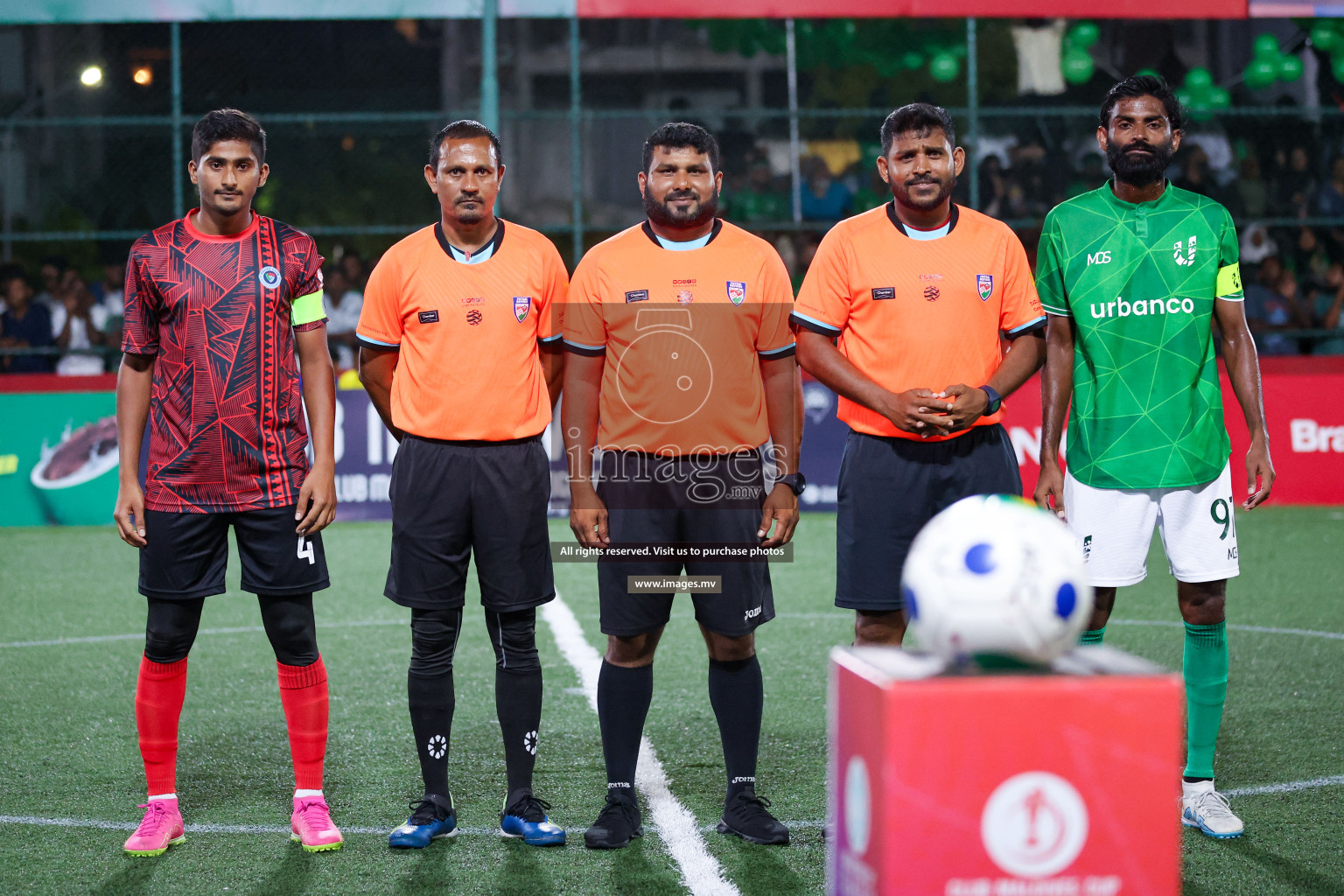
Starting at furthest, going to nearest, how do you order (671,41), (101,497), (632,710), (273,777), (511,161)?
1. (671,41)
2. (511,161)
3. (101,497)
4. (273,777)
5. (632,710)

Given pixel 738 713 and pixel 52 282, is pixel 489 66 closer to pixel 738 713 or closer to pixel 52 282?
pixel 52 282

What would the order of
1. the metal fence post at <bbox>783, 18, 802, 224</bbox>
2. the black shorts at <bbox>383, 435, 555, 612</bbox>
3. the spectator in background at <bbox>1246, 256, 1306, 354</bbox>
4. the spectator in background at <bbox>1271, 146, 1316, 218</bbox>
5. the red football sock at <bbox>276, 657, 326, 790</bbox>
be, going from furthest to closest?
the spectator in background at <bbox>1271, 146, 1316, 218</bbox>
the metal fence post at <bbox>783, 18, 802, 224</bbox>
the spectator in background at <bbox>1246, 256, 1306, 354</bbox>
the red football sock at <bbox>276, 657, 326, 790</bbox>
the black shorts at <bbox>383, 435, 555, 612</bbox>

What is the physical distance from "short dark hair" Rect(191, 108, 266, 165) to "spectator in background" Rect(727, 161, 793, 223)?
12.8 m

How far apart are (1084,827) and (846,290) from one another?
205cm

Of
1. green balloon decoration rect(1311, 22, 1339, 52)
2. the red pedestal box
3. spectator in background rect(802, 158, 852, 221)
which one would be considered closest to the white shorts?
the red pedestal box

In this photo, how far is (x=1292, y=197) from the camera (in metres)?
16.1

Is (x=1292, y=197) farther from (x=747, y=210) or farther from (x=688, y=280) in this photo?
(x=688, y=280)

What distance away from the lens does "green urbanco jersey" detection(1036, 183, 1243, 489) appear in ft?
13.9

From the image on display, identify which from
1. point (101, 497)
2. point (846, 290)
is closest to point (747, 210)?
point (101, 497)

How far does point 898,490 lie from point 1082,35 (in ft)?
51.6

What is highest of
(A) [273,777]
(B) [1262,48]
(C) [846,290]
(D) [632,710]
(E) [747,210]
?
(B) [1262,48]

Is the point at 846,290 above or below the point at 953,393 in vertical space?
above

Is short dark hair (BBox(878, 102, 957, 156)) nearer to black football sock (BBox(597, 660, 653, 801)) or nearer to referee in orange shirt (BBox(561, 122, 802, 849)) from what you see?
referee in orange shirt (BBox(561, 122, 802, 849))

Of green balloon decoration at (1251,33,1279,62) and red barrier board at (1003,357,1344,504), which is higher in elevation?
green balloon decoration at (1251,33,1279,62)
